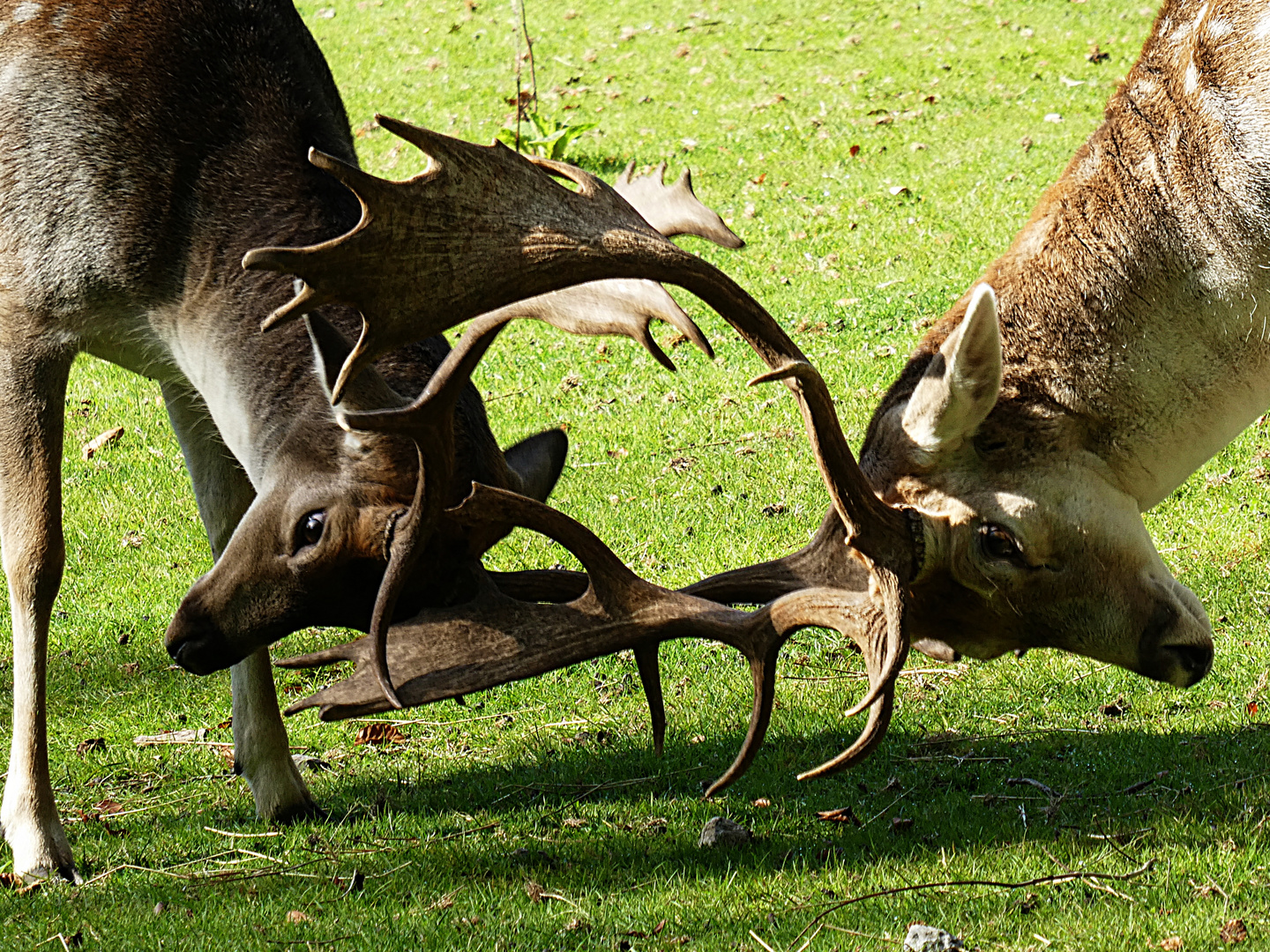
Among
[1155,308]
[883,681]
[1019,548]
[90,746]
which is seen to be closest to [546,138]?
[90,746]

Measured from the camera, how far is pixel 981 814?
471cm

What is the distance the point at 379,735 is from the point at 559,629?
2.30m

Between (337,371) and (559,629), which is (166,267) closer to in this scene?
(337,371)

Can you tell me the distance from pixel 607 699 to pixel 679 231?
2364 millimetres

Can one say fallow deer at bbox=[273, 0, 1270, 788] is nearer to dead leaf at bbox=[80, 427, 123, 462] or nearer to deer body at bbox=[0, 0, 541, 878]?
deer body at bbox=[0, 0, 541, 878]

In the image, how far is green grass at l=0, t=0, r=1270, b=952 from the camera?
419 centimetres

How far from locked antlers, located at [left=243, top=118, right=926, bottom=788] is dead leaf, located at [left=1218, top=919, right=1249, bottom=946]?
1.11 m

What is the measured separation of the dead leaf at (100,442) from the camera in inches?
376

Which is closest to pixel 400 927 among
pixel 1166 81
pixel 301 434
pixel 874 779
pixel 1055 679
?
pixel 301 434

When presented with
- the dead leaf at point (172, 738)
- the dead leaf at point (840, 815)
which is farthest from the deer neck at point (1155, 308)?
the dead leaf at point (172, 738)

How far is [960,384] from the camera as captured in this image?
12.2ft

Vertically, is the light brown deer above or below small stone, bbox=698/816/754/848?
above

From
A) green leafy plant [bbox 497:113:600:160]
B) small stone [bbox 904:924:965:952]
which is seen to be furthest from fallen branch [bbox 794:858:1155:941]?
green leafy plant [bbox 497:113:600:160]

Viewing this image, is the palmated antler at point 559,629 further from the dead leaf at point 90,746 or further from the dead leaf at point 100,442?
the dead leaf at point 100,442
